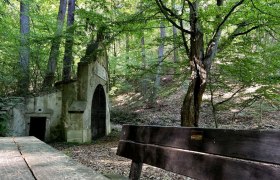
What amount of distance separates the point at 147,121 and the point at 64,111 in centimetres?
568

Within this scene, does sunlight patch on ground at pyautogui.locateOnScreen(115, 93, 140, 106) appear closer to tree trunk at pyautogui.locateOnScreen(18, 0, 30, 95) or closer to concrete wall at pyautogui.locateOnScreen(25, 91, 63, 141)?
concrete wall at pyautogui.locateOnScreen(25, 91, 63, 141)

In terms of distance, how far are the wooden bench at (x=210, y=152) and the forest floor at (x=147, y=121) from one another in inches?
159

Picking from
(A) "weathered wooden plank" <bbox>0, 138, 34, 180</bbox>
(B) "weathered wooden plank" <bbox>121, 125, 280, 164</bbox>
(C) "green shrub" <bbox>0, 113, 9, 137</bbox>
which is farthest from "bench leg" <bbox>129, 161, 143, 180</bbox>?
(C) "green shrub" <bbox>0, 113, 9, 137</bbox>

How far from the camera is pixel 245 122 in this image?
50.3 feet

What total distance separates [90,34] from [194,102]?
8459mm

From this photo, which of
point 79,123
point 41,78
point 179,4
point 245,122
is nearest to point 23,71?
point 41,78

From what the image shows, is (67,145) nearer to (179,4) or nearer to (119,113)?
(179,4)

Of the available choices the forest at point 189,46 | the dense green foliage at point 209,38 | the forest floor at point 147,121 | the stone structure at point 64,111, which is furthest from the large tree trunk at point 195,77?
the stone structure at point 64,111

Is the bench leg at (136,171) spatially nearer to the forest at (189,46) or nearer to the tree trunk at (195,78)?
the forest at (189,46)

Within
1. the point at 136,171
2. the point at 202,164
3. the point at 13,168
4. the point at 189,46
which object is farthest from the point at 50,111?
the point at 202,164

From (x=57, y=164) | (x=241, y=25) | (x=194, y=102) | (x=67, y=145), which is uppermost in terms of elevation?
(x=241, y=25)

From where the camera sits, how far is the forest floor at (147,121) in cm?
773

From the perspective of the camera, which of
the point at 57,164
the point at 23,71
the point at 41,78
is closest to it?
the point at 57,164

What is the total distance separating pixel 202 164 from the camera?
2068 mm
